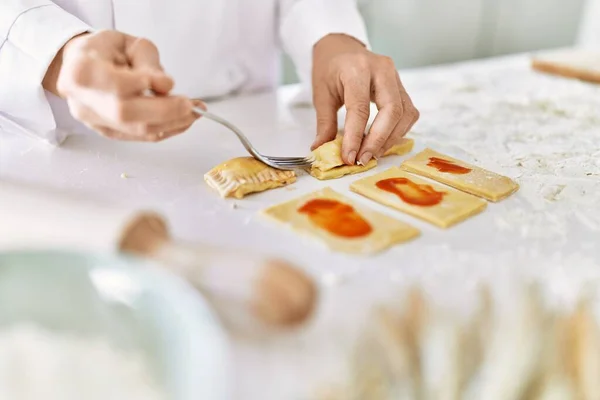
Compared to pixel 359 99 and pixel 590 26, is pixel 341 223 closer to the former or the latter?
pixel 359 99

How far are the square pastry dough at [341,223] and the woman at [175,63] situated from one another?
15 centimetres

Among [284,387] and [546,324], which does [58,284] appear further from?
[546,324]

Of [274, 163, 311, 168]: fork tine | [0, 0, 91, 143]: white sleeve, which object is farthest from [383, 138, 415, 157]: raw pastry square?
[0, 0, 91, 143]: white sleeve

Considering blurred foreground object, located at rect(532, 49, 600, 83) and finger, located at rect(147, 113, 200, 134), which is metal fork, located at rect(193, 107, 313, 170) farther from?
blurred foreground object, located at rect(532, 49, 600, 83)

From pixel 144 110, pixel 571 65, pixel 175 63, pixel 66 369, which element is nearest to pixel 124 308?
pixel 66 369

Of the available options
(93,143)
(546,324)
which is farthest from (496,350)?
(93,143)

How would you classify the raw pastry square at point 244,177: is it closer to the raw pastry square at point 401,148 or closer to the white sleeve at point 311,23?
the raw pastry square at point 401,148

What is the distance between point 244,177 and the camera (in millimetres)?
899

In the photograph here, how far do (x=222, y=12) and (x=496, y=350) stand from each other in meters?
0.90

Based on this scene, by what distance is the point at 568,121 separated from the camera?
127 cm

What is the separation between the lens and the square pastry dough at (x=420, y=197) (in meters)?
0.84

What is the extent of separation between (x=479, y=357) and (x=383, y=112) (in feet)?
1.72

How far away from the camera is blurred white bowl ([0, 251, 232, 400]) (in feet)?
1.66

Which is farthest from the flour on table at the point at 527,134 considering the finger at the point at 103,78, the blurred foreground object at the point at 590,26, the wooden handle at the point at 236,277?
the blurred foreground object at the point at 590,26
